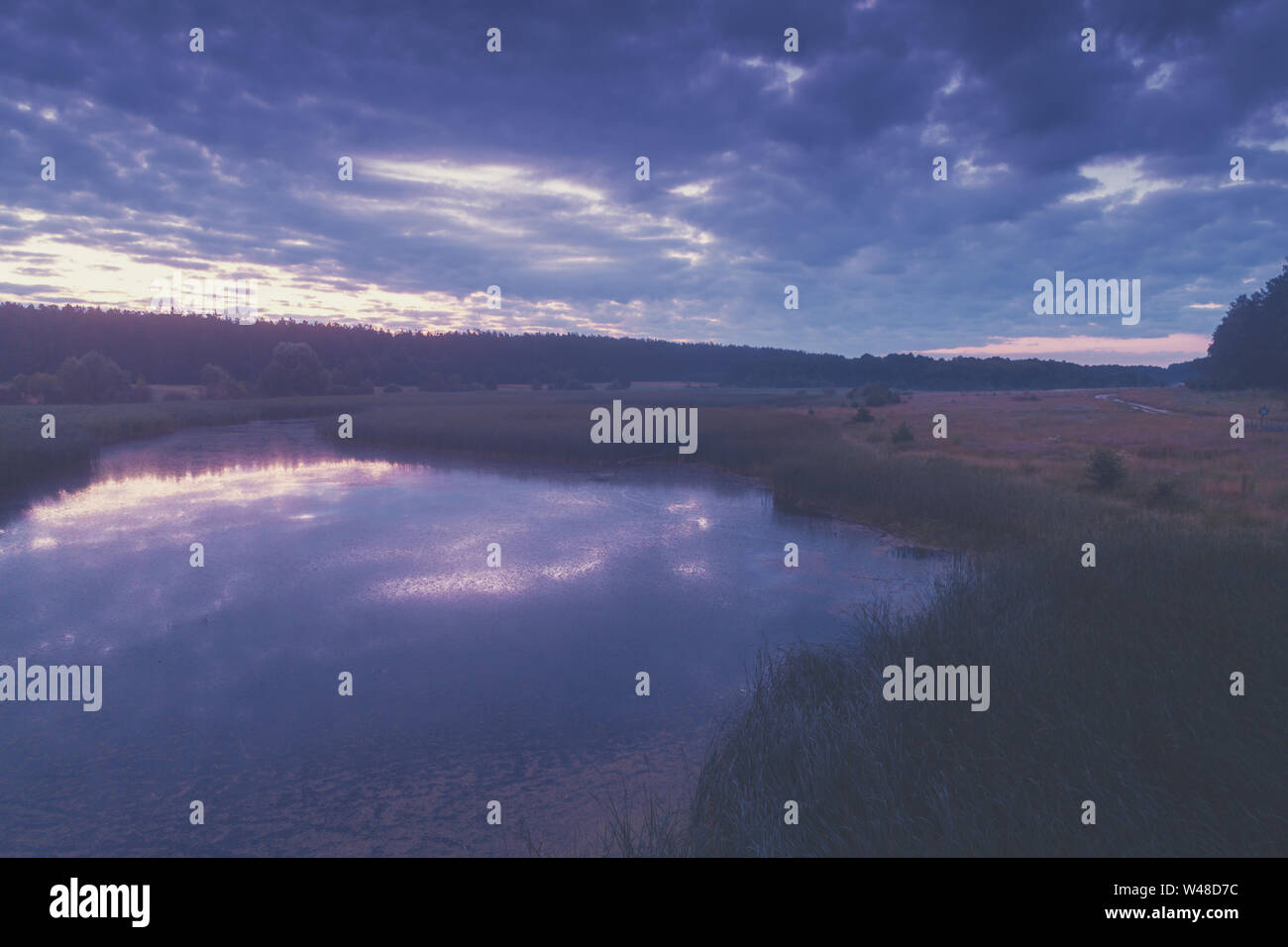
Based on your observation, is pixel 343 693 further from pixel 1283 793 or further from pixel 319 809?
pixel 1283 793

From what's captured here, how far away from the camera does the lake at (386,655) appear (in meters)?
6.51

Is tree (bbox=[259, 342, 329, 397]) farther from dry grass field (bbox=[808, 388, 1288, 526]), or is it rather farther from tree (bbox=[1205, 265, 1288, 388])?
tree (bbox=[1205, 265, 1288, 388])

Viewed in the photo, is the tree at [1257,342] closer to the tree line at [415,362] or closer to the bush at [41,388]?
the tree line at [415,362]

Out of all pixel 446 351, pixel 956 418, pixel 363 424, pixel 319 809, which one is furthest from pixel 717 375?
pixel 319 809

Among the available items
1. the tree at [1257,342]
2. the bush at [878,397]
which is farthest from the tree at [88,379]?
the tree at [1257,342]

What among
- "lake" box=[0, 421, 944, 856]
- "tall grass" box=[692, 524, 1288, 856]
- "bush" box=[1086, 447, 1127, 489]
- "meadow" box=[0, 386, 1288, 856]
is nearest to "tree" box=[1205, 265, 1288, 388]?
"bush" box=[1086, 447, 1127, 489]

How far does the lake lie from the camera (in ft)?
21.4

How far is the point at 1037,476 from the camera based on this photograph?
22109mm

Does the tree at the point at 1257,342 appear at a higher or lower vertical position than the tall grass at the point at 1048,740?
higher

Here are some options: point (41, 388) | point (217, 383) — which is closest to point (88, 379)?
point (41, 388)

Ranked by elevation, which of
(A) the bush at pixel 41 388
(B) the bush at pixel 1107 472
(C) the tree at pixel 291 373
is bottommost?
(B) the bush at pixel 1107 472

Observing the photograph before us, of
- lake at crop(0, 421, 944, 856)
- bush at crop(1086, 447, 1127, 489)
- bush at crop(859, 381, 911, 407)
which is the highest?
bush at crop(859, 381, 911, 407)

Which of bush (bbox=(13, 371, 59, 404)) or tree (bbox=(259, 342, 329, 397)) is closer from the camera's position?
bush (bbox=(13, 371, 59, 404))

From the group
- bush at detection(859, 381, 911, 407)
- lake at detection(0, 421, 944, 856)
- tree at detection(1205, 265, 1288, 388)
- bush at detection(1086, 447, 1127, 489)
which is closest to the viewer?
lake at detection(0, 421, 944, 856)
